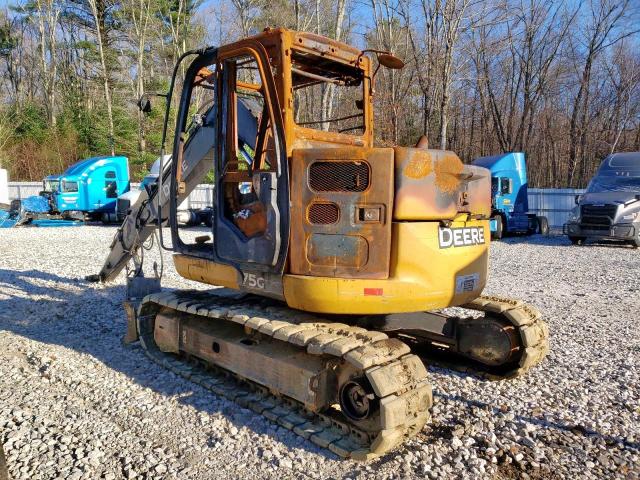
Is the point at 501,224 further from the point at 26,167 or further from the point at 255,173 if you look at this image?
the point at 26,167

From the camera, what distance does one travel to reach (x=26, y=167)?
3488 cm

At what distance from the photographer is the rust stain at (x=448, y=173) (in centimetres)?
409

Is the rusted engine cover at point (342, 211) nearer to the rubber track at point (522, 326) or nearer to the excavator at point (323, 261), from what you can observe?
the excavator at point (323, 261)

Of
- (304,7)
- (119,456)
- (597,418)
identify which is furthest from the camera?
(304,7)

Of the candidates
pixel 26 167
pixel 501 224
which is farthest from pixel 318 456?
pixel 26 167

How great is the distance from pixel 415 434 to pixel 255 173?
2301 millimetres

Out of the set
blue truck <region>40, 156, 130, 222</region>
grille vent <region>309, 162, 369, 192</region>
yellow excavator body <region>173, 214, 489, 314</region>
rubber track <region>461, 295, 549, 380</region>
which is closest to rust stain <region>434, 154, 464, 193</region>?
yellow excavator body <region>173, 214, 489, 314</region>

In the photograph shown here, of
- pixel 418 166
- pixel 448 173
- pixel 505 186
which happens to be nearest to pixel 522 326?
pixel 448 173

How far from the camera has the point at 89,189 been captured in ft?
75.1

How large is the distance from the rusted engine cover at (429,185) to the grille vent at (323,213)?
0.44 m

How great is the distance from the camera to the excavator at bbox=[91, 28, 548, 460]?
3.94 meters

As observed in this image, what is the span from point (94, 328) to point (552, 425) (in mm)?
5206

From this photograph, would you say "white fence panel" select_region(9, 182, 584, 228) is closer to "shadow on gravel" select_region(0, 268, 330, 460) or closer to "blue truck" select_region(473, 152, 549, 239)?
"blue truck" select_region(473, 152, 549, 239)

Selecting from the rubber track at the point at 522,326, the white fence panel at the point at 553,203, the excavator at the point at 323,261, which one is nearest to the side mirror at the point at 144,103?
the excavator at the point at 323,261
